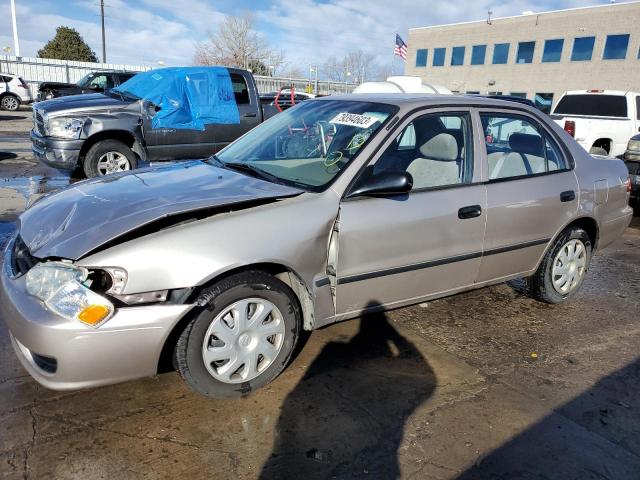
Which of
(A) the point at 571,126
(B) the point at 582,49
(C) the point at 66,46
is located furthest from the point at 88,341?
(C) the point at 66,46

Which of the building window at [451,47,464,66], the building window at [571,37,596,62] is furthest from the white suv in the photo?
the building window at [571,37,596,62]

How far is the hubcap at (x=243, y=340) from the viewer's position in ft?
8.60

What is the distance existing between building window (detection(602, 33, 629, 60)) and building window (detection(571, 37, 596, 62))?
921 mm

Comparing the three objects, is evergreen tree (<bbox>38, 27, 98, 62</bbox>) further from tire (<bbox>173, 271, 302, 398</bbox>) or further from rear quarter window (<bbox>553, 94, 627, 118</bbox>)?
tire (<bbox>173, 271, 302, 398</bbox>)

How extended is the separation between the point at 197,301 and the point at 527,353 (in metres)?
2.34

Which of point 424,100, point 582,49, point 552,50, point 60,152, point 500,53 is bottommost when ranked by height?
point 60,152

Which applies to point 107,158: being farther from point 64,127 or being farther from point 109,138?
point 64,127

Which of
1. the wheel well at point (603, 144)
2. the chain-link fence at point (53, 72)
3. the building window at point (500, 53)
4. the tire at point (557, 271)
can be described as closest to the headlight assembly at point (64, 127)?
the tire at point (557, 271)

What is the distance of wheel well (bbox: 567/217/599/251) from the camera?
420 cm

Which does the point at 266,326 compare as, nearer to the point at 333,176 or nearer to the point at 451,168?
the point at 333,176

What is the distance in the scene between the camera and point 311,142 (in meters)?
3.55

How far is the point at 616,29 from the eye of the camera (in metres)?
29.9

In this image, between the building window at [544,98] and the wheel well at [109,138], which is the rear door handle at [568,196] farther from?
the building window at [544,98]

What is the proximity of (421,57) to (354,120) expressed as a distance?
139 feet
